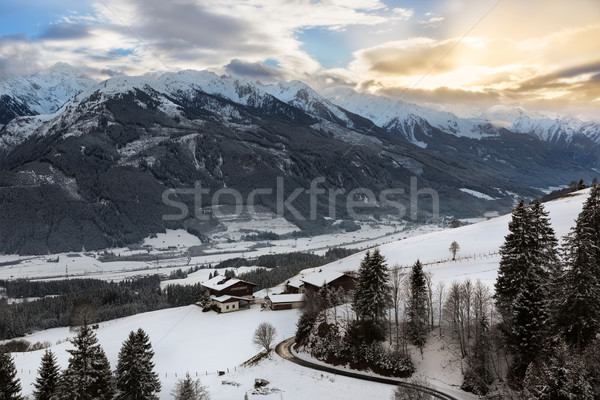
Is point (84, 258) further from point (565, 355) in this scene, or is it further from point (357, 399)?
point (565, 355)

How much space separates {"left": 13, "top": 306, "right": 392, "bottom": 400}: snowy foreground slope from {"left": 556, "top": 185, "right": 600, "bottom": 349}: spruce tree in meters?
15.0

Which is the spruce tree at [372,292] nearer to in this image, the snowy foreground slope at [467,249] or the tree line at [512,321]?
the tree line at [512,321]

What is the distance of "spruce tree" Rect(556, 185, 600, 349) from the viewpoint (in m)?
30.2

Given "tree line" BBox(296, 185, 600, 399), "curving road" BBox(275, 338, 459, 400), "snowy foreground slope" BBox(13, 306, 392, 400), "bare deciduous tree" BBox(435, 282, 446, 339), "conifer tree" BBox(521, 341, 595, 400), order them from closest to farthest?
1. "conifer tree" BBox(521, 341, 595, 400)
2. "tree line" BBox(296, 185, 600, 399)
3. "curving road" BBox(275, 338, 459, 400)
4. "snowy foreground slope" BBox(13, 306, 392, 400)
5. "bare deciduous tree" BBox(435, 282, 446, 339)

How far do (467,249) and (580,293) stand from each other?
46.1m

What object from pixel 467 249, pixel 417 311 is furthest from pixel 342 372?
pixel 467 249

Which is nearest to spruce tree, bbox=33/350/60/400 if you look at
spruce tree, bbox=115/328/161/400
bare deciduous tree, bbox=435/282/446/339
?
spruce tree, bbox=115/328/161/400

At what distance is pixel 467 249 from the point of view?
248 feet

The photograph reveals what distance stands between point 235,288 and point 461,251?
39136 mm

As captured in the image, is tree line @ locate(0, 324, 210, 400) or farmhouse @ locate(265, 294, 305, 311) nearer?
tree line @ locate(0, 324, 210, 400)

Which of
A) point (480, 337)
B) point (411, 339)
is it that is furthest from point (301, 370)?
point (480, 337)

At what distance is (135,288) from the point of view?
137125 millimetres

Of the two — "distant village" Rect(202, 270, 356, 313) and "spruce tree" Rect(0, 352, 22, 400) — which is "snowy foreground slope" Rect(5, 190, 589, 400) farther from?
"spruce tree" Rect(0, 352, 22, 400)

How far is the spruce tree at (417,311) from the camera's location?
44.0 m
